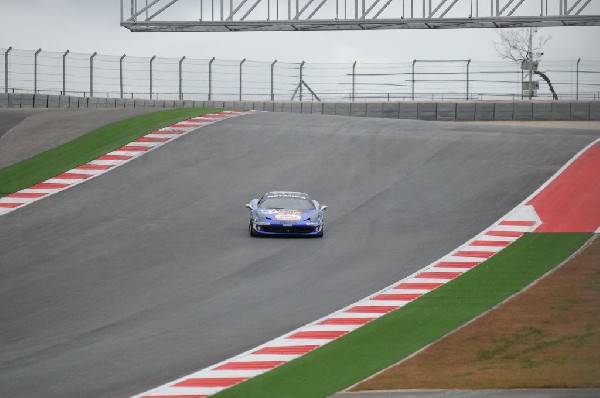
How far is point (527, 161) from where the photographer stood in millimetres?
34625

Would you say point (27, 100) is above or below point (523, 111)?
above

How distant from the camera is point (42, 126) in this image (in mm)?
41375

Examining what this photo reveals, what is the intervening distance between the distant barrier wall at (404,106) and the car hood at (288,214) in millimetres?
24336

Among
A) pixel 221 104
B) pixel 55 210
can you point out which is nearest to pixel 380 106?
pixel 221 104

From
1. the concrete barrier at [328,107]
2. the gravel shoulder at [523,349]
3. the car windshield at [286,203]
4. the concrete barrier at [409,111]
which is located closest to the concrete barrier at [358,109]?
the concrete barrier at [328,107]

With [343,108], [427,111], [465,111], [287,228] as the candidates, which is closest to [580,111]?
[465,111]

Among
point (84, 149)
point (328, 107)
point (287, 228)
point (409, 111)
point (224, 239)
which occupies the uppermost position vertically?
point (328, 107)

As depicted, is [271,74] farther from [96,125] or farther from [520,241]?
[520,241]

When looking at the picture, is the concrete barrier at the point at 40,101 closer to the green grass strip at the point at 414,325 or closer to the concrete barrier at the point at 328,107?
the concrete barrier at the point at 328,107

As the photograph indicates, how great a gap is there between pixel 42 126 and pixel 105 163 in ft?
24.2

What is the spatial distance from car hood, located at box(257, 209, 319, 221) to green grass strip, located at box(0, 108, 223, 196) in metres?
8.58

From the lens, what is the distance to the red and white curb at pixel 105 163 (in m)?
31.3

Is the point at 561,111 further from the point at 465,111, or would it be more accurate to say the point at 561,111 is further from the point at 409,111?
the point at 409,111

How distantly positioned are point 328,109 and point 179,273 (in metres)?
30.9
